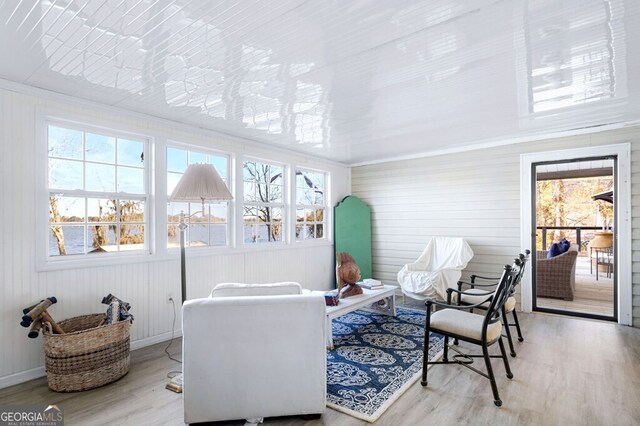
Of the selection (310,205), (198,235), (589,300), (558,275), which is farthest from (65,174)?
(589,300)

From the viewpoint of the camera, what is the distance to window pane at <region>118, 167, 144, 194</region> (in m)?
3.29

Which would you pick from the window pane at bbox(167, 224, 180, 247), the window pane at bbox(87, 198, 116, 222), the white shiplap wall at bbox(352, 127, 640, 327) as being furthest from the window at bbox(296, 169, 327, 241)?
the window pane at bbox(87, 198, 116, 222)

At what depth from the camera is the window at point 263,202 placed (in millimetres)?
4527

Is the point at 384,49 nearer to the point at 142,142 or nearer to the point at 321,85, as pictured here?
the point at 321,85

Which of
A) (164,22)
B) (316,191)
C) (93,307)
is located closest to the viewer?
(164,22)

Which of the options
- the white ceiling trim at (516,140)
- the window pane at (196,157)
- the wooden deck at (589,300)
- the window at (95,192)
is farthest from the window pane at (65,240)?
the wooden deck at (589,300)

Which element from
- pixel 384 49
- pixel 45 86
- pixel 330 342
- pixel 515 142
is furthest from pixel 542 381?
pixel 45 86

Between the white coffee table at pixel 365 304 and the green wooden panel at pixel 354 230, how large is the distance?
55.8 inches

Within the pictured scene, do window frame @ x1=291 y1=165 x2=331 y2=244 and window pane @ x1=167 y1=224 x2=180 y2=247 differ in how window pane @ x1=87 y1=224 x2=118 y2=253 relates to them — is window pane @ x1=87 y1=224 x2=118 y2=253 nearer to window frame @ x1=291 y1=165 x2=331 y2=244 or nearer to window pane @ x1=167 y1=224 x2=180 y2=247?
window pane @ x1=167 y1=224 x2=180 y2=247

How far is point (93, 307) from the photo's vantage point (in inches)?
116

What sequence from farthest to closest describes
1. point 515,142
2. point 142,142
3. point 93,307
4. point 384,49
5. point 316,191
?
point 316,191
point 515,142
point 142,142
point 93,307
point 384,49

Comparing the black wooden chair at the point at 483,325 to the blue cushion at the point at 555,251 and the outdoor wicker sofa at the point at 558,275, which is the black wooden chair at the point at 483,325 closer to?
the outdoor wicker sofa at the point at 558,275

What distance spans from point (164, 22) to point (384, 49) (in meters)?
1.34

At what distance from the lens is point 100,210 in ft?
10.4
